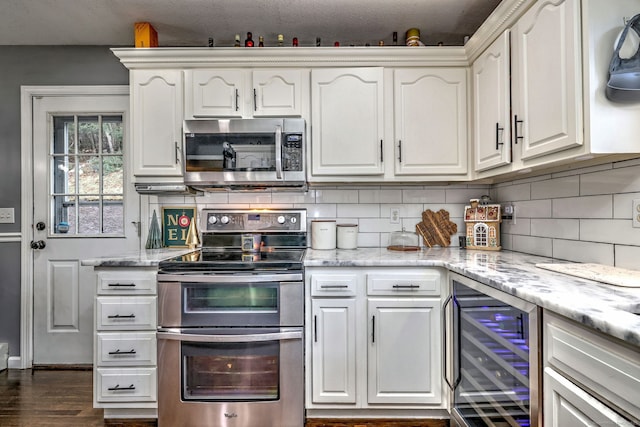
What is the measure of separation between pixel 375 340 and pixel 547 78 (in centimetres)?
146

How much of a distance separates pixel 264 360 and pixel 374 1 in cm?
219

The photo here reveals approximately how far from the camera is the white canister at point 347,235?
94.3 inches

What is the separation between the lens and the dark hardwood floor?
6.19ft

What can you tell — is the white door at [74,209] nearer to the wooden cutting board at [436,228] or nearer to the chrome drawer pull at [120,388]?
the chrome drawer pull at [120,388]

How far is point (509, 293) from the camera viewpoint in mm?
1198

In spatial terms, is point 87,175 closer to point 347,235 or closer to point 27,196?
point 27,196

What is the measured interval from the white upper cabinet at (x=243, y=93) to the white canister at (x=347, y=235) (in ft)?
2.71

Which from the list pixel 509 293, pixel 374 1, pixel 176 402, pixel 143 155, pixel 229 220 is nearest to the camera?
pixel 509 293

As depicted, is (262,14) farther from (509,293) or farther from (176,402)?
(176,402)

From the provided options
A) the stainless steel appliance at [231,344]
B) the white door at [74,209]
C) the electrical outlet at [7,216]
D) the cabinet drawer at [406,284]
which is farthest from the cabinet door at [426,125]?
the electrical outlet at [7,216]

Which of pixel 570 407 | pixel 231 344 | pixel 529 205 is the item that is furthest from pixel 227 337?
pixel 529 205

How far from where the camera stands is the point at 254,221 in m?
2.46

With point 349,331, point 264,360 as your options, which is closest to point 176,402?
point 264,360

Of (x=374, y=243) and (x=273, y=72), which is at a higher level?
(x=273, y=72)
